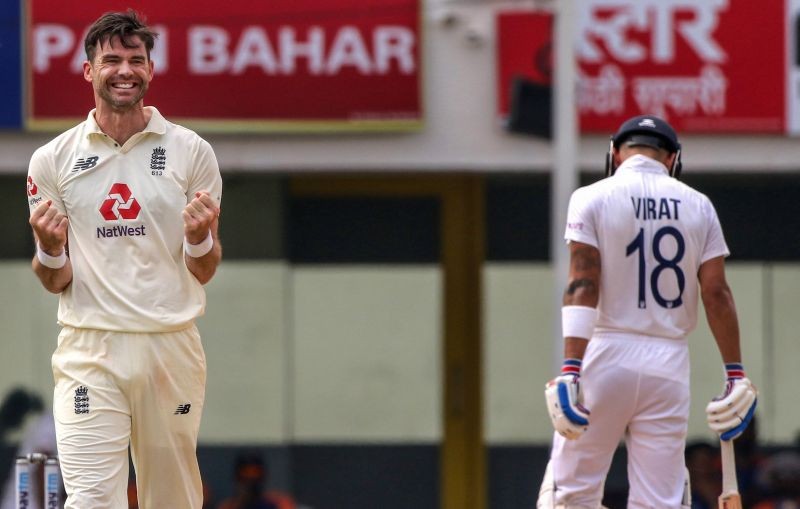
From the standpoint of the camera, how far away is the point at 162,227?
5906mm

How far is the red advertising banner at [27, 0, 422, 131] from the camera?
417 inches

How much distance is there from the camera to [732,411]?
6.63 metres

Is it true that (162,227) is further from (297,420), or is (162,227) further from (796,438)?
(796,438)

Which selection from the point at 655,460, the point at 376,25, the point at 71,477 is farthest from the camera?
the point at 376,25

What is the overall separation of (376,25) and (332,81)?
460 mm

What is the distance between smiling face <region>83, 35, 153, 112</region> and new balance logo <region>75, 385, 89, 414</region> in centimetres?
101

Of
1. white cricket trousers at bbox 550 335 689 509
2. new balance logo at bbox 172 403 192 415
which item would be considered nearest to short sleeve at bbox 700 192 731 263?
white cricket trousers at bbox 550 335 689 509

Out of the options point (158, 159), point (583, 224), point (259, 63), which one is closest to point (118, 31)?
point (158, 159)

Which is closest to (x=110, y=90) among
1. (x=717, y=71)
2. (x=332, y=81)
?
(x=332, y=81)

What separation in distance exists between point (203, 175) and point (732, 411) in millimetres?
2325

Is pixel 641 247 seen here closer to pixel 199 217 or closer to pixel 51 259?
pixel 199 217

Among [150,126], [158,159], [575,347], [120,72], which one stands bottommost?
[575,347]

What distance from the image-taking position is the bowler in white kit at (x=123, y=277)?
A: 5820 millimetres

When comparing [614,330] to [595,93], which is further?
[595,93]
